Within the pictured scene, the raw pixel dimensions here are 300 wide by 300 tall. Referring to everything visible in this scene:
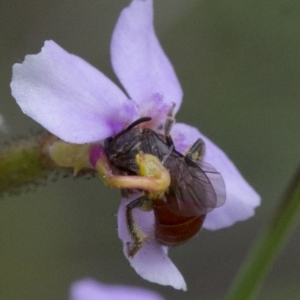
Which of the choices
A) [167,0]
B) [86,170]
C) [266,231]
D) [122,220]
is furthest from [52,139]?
[167,0]

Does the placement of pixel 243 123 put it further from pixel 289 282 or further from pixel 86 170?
pixel 86 170

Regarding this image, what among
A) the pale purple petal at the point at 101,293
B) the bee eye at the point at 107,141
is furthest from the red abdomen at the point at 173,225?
the pale purple petal at the point at 101,293

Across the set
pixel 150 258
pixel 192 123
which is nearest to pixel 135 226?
pixel 150 258

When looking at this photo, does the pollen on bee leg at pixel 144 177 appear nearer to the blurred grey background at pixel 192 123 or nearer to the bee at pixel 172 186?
the bee at pixel 172 186

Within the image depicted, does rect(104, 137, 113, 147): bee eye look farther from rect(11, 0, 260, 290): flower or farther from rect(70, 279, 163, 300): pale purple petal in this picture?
rect(70, 279, 163, 300): pale purple petal

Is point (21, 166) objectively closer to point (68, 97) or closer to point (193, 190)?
point (68, 97)

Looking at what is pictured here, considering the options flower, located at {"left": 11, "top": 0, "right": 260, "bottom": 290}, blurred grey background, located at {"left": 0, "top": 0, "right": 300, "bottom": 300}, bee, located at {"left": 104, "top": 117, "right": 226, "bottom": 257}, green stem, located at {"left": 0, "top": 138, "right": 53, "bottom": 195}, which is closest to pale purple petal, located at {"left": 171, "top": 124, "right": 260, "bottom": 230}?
flower, located at {"left": 11, "top": 0, "right": 260, "bottom": 290}
